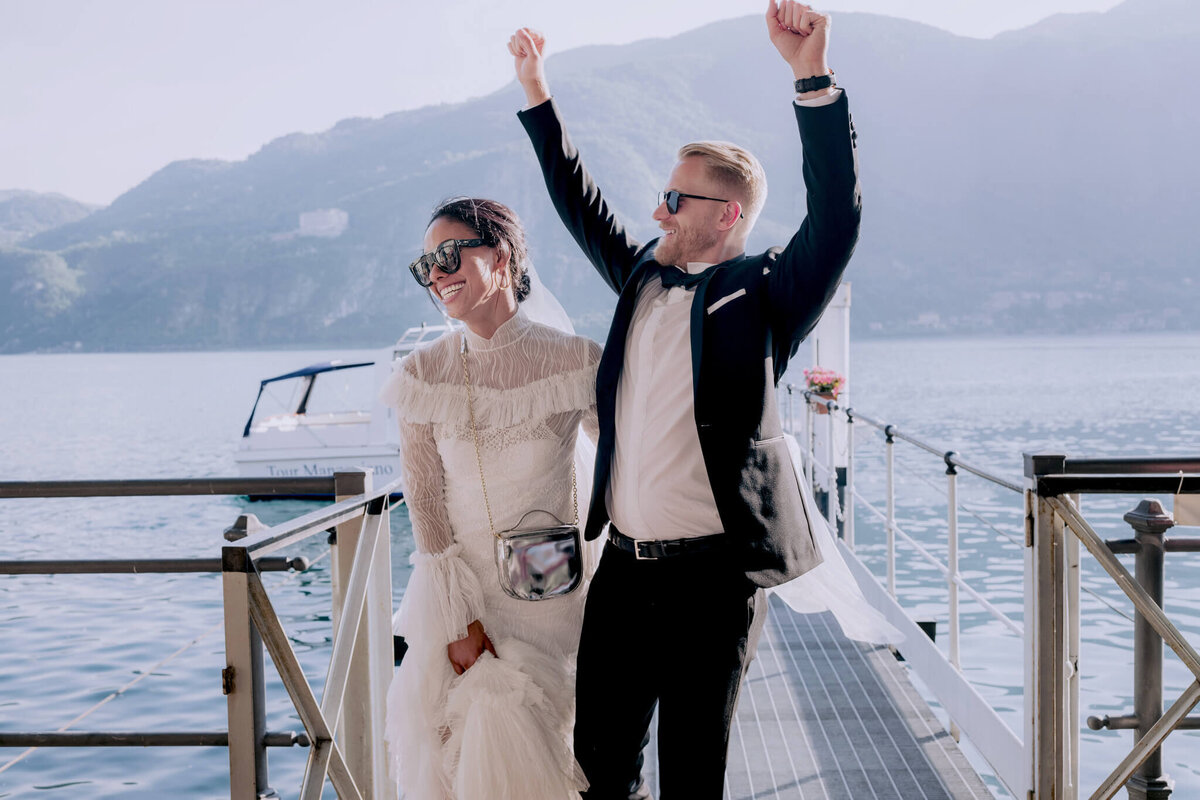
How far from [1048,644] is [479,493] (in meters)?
1.15

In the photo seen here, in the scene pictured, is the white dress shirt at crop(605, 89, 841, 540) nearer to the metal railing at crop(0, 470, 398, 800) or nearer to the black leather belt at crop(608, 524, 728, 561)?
the black leather belt at crop(608, 524, 728, 561)

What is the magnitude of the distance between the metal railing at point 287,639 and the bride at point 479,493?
0.15 metres

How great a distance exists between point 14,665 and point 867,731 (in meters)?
9.53

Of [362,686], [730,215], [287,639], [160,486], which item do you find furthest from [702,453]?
[160,486]

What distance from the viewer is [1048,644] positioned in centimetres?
199

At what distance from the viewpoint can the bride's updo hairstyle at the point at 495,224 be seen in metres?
1.95

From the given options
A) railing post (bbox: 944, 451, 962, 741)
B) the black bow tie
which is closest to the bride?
the black bow tie

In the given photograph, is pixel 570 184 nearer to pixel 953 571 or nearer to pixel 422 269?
pixel 422 269

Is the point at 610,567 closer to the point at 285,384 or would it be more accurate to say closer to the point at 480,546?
the point at 480,546

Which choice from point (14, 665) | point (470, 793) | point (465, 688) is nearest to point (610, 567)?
point (465, 688)

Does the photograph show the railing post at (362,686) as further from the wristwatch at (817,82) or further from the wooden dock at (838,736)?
the wristwatch at (817,82)

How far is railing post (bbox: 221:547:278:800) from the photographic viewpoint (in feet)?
5.00

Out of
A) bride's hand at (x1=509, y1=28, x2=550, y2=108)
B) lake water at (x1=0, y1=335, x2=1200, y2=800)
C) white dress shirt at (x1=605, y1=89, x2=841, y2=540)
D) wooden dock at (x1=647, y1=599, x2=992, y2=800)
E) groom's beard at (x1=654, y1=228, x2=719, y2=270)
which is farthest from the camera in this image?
lake water at (x1=0, y1=335, x2=1200, y2=800)

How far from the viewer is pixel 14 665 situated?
32.8ft
